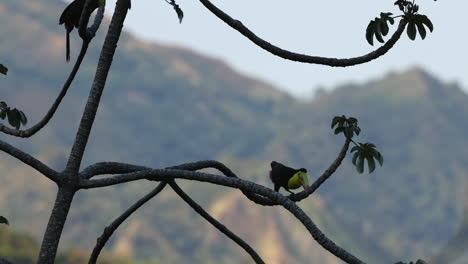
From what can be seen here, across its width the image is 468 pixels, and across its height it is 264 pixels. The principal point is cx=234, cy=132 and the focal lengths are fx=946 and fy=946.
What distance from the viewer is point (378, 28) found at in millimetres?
6355

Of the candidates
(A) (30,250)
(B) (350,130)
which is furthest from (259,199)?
(A) (30,250)

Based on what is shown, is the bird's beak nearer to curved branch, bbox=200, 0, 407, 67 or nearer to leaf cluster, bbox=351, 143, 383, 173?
leaf cluster, bbox=351, 143, 383, 173

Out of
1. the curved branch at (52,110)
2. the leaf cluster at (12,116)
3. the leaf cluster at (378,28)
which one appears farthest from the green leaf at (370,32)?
the leaf cluster at (12,116)

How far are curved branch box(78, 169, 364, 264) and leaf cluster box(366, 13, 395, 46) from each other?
122 centimetres

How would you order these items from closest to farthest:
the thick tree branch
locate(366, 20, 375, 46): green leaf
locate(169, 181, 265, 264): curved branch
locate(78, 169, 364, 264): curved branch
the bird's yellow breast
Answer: locate(78, 169, 364, 264): curved branch → locate(366, 20, 375, 46): green leaf → the thick tree branch → locate(169, 181, 265, 264): curved branch → the bird's yellow breast

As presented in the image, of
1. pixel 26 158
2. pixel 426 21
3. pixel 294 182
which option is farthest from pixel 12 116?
pixel 426 21

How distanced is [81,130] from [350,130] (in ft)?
6.34

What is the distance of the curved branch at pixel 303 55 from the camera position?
6457 millimetres

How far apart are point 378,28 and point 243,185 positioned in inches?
54.7

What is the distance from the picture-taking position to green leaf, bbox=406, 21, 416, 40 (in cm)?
638

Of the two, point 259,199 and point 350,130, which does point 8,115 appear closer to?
point 259,199

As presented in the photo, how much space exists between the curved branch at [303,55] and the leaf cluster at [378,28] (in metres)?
0.08

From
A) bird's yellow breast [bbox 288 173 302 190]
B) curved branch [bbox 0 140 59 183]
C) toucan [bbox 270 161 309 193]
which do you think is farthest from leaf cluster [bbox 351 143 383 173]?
curved branch [bbox 0 140 59 183]

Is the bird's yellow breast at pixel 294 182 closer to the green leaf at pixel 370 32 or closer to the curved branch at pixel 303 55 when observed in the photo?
the curved branch at pixel 303 55
